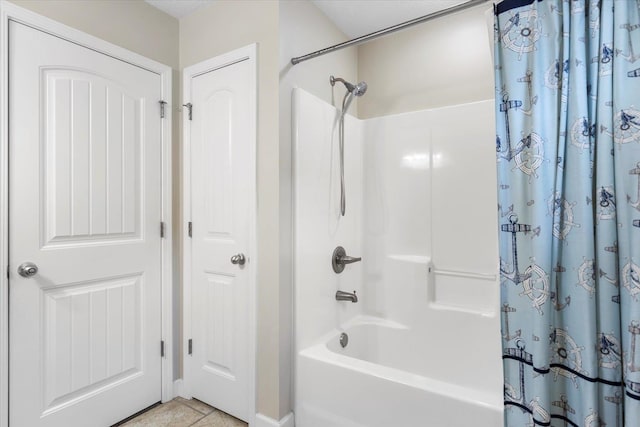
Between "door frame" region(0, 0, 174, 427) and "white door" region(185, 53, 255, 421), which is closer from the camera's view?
"door frame" region(0, 0, 174, 427)

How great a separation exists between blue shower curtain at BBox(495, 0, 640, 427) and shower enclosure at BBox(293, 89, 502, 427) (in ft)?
2.42

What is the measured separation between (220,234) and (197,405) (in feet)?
3.59

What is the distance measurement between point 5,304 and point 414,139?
2415mm

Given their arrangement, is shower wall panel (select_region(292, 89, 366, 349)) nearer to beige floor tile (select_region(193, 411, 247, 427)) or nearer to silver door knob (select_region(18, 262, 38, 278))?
beige floor tile (select_region(193, 411, 247, 427))

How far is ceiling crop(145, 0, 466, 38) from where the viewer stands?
2.06 metres

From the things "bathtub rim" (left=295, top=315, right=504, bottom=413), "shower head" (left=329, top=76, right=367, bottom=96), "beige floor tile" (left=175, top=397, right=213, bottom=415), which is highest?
"shower head" (left=329, top=76, right=367, bottom=96)

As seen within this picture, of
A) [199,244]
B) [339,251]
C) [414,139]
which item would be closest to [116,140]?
[199,244]

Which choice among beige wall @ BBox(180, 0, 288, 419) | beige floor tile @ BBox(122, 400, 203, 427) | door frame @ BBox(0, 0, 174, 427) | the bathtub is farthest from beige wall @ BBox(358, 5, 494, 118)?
beige floor tile @ BBox(122, 400, 203, 427)

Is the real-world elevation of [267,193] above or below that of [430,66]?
below

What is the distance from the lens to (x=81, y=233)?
69.1 inches

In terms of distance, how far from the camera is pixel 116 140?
6.19 ft

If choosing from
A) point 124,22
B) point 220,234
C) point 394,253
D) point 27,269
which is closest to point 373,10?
point 124,22

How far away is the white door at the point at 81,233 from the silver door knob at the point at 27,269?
0.02 meters

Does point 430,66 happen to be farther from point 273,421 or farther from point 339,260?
point 273,421
